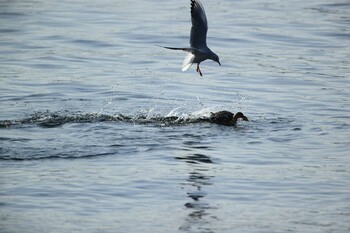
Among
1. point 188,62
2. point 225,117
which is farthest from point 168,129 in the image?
point 188,62

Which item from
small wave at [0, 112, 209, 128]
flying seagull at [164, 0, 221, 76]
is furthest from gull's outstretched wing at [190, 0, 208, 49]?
small wave at [0, 112, 209, 128]

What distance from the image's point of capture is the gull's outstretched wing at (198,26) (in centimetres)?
1355

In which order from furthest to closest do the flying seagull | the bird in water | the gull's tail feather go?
1. the gull's tail feather
2. the bird in water
3. the flying seagull

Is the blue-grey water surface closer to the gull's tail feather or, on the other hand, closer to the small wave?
the small wave

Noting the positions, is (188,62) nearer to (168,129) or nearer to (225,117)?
(225,117)

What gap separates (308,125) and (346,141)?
1.12 metres

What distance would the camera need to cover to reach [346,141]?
42.6 feet

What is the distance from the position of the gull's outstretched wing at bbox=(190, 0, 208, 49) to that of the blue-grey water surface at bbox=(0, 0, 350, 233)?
121cm

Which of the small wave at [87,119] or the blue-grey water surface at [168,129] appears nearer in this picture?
the blue-grey water surface at [168,129]

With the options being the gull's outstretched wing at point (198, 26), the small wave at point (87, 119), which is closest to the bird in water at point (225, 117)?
the small wave at point (87, 119)

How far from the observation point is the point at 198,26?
13539 mm

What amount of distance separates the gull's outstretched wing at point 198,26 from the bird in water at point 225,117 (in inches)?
44.6

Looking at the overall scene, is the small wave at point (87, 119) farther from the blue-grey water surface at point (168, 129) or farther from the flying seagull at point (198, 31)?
the flying seagull at point (198, 31)

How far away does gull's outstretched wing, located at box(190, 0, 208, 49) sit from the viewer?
44.4 feet
